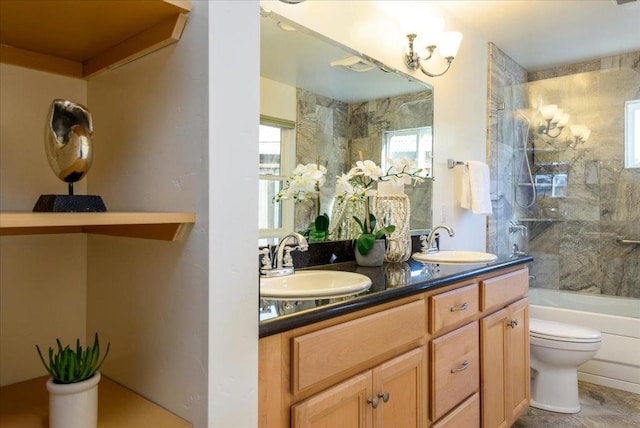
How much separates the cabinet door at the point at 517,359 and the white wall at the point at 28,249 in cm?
177

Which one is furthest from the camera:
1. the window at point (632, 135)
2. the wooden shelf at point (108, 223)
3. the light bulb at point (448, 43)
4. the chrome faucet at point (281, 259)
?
the window at point (632, 135)

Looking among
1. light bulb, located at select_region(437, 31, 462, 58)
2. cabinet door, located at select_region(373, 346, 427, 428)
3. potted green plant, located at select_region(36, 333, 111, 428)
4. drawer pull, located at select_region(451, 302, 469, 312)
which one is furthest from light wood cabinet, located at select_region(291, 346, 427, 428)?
light bulb, located at select_region(437, 31, 462, 58)

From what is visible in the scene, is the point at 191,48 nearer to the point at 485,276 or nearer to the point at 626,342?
the point at 485,276

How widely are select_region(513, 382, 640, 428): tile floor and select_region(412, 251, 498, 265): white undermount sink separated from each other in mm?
966

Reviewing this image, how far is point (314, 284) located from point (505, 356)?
1.06 meters

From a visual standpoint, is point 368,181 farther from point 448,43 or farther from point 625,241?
point 625,241

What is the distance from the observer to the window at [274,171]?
1.52 metres

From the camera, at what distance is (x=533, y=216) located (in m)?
3.51

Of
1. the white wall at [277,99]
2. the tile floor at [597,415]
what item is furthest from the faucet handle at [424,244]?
the tile floor at [597,415]

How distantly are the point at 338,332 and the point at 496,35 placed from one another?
2679 mm

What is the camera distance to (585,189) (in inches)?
131

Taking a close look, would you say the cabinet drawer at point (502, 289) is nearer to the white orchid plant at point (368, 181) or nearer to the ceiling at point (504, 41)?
the white orchid plant at point (368, 181)

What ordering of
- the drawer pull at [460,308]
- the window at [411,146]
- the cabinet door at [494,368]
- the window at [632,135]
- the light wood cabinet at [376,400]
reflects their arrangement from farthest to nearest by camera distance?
the window at [632,135], the window at [411,146], the cabinet door at [494,368], the drawer pull at [460,308], the light wood cabinet at [376,400]

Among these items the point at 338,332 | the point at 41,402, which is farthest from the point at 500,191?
the point at 41,402
